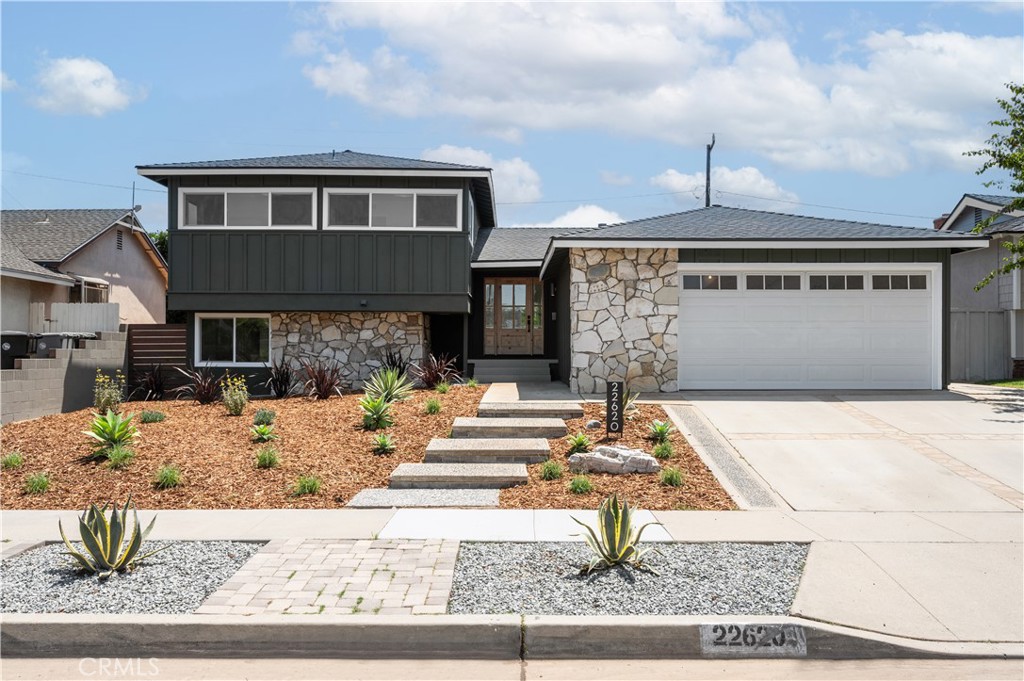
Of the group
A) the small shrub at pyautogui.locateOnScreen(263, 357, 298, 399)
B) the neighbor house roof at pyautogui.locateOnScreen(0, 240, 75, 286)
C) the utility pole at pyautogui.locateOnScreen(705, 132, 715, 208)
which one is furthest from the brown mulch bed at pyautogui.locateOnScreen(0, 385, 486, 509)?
the utility pole at pyautogui.locateOnScreen(705, 132, 715, 208)

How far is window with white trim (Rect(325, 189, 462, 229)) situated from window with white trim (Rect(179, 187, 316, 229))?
1.80 feet

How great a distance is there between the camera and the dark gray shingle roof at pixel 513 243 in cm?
1875

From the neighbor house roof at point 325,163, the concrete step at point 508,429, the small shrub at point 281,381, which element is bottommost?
the concrete step at point 508,429

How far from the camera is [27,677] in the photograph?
4.37m

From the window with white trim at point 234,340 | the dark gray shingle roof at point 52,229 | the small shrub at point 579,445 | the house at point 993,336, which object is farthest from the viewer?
the dark gray shingle roof at point 52,229

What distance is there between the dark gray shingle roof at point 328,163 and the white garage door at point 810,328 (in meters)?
5.93

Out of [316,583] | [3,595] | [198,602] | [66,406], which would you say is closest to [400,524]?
[316,583]

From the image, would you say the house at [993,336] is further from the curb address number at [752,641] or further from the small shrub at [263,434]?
the curb address number at [752,641]

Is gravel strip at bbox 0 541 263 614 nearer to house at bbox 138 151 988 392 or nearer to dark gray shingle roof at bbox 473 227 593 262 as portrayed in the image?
house at bbox 138 151 988 392

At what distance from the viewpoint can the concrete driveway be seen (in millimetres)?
8180

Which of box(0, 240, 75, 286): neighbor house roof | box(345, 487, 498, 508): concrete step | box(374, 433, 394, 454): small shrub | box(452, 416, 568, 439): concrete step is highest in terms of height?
box(0, 240, 75, 286): neighbor house roof

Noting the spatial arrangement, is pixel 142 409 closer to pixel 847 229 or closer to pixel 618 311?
pixel 618 311

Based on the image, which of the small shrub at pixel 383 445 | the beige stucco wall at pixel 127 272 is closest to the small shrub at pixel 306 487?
the small shrub at pixel 383 445

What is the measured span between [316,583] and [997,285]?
21.3m
